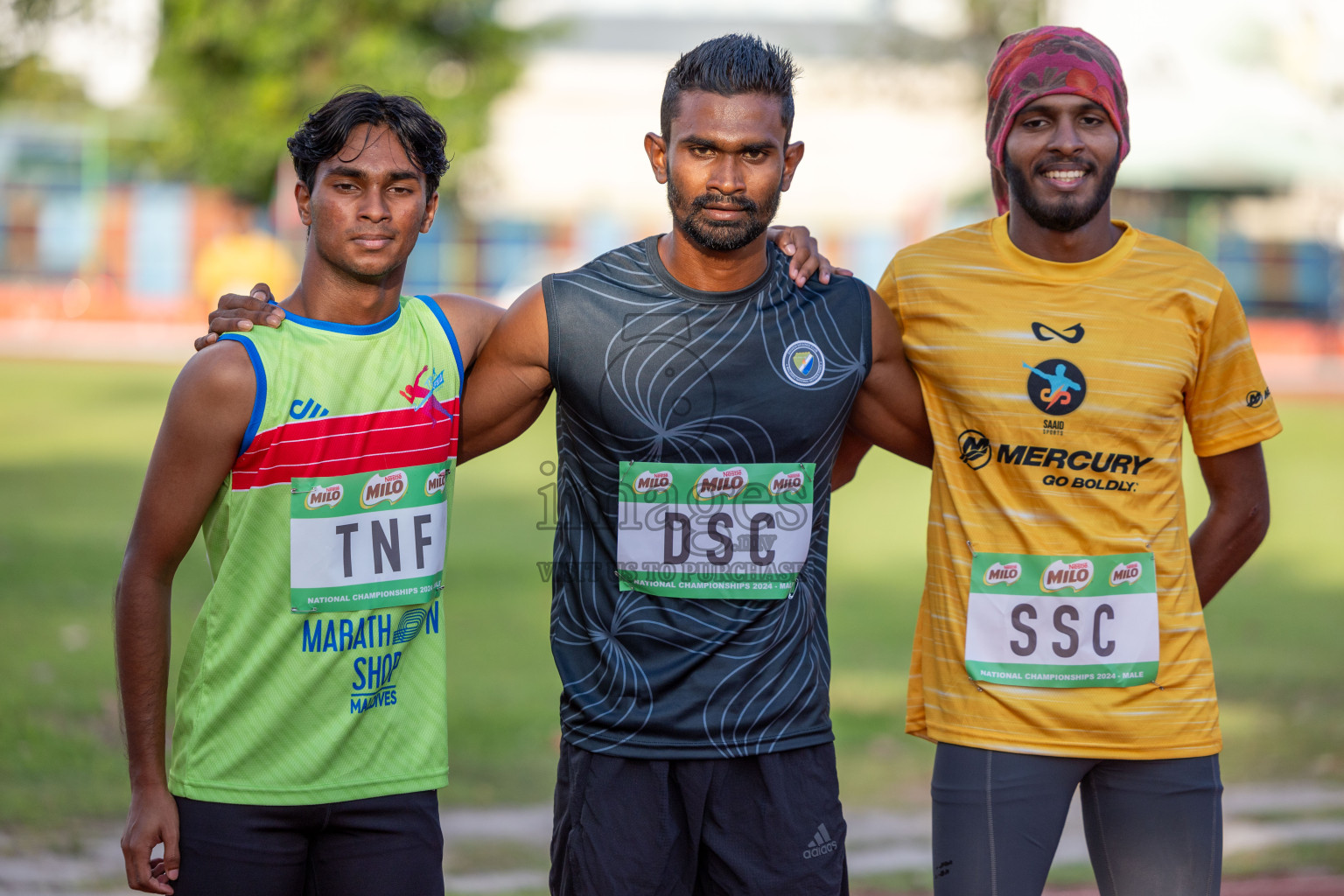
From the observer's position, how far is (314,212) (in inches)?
115

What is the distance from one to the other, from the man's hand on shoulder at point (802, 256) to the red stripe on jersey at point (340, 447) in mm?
888

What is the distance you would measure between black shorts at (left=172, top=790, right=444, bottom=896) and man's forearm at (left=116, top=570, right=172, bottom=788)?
0.13 metres

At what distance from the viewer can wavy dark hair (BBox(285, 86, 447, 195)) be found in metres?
2.91

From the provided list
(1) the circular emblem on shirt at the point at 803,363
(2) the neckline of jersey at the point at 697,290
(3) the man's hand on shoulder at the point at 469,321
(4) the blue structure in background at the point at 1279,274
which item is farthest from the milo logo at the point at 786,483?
(4) the blue structure in background at the point at 1279,274

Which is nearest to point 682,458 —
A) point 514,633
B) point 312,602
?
point 312,602

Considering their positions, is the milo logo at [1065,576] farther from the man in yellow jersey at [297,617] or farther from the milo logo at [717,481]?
the man in yellow jersey at [297,617]

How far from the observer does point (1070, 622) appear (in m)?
2.99

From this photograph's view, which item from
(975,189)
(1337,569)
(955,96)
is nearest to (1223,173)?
(975,189)

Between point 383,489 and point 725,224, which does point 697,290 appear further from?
point 383,489

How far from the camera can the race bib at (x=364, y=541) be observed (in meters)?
2.76

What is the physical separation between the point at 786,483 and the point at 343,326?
100 cm

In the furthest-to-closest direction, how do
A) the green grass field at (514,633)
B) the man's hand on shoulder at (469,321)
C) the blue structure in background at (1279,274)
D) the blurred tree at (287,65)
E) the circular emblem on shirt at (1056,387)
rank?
the blue structure in background at (1279,274), the blurred tree at (287,65), the green grass field at (514,633), the man's hand on shoulder at (469,321), the circular emblem on shirt at (1056,387)

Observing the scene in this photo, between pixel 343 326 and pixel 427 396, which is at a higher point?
pixel 343 326

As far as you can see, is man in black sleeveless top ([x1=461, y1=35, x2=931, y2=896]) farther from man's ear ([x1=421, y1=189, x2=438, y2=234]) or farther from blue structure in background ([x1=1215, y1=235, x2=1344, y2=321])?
blue structure in background ([x1=1215, y1=235, x2=1344, y2=321])
